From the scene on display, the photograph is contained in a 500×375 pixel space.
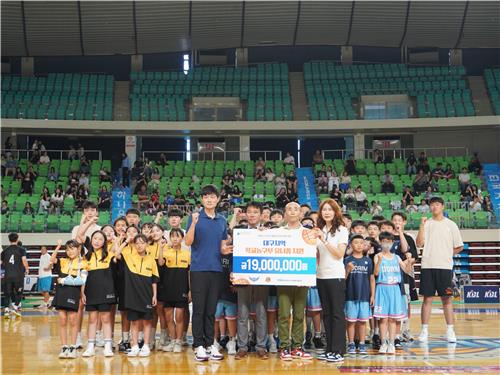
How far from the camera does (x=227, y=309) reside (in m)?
7.94

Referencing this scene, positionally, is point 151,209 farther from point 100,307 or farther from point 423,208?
point 100,307

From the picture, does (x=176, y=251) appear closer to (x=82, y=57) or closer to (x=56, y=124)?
(x=56, y=124)

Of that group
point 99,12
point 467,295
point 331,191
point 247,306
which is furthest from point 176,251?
point 99,12

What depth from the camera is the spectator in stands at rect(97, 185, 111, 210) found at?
22.5m

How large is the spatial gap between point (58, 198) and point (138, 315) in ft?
50.4

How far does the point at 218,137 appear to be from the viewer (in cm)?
3011

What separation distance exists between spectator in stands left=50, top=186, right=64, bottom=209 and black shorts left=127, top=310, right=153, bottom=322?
14873mm

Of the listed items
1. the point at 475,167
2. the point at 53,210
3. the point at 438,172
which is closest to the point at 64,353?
the point at 53,210

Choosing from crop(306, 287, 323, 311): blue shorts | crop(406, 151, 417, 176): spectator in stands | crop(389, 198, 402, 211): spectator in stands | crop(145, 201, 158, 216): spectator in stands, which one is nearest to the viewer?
crop(306, 287, 323, 311): blue shorts

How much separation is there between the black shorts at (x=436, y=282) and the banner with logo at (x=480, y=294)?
25.8 feet

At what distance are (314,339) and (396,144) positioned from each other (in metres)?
22.6

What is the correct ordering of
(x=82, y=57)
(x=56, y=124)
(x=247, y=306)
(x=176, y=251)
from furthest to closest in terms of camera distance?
(x=82, y=57)
(x=56, y=124)
(x=176, y=251)
(x=247, y=306)

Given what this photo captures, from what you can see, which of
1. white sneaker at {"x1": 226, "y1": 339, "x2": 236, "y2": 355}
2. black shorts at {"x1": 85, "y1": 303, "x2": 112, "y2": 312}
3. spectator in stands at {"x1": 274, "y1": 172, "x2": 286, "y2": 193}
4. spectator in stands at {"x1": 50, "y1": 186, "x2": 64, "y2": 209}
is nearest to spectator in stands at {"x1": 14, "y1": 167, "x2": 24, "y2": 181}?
spectator in stands at {"x1": 50, "y1": 186, "x2": 64, "y2": 209}

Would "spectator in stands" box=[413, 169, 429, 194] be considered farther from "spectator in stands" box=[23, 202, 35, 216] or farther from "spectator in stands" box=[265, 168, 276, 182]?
"spectator in stands" box=[23, 202, 35, 216]
